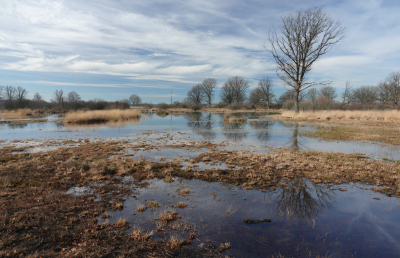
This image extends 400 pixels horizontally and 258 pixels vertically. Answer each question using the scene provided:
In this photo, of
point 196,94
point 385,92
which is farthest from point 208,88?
point 385,92

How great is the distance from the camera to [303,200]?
16.2ft

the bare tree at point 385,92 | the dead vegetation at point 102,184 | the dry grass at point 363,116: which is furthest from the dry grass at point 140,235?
the bare tree at point 385,92

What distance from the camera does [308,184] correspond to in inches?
229

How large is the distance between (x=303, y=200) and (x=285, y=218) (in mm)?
1032

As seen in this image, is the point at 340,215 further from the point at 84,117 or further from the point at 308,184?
the point at 84,117

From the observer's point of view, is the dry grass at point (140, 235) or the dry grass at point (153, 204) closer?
the dry grass at point (140, 235)

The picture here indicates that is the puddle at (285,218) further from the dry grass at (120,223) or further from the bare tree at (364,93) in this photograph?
the bare tree at (364,93)

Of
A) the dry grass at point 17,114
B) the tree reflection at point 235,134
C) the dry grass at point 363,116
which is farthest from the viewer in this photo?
the dry grass at point 17,114

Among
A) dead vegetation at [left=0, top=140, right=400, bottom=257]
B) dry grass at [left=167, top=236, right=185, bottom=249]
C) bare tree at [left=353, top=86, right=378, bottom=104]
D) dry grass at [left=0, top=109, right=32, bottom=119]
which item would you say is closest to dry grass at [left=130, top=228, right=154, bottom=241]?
dead vegetation at [left=0, top=140, right=400, bottom=257]

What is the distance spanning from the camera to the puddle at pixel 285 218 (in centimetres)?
335

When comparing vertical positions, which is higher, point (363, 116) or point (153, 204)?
point (363, 116)

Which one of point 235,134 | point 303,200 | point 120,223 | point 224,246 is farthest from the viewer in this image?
point 235,134

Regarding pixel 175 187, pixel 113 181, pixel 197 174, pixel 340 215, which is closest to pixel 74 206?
pixel 113 181

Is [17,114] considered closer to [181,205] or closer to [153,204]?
[153,204]
